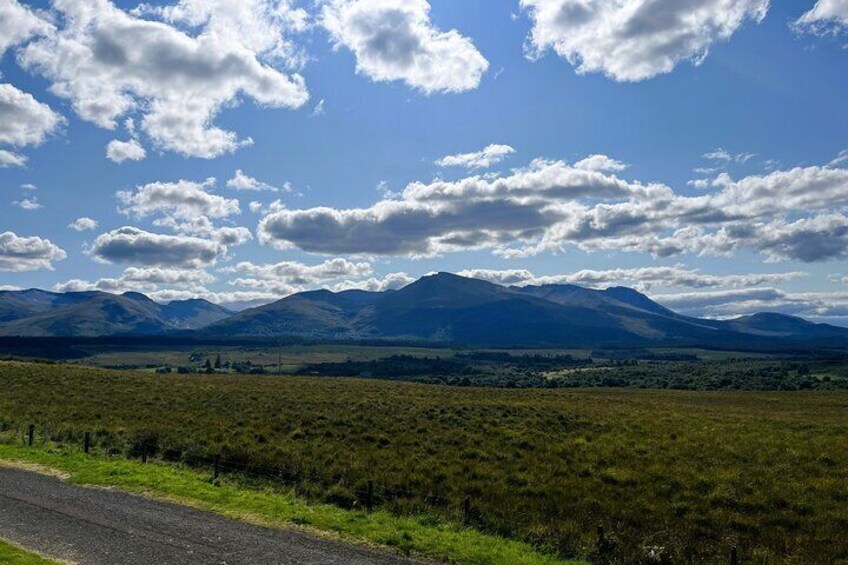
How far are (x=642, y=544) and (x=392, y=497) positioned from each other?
9.40 metres

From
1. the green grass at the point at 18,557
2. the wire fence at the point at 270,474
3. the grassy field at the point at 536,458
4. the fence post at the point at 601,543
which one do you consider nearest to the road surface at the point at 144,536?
the green grass at the point at 18,557

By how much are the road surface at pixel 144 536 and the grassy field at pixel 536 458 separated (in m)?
4.87

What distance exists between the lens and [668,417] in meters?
45.2

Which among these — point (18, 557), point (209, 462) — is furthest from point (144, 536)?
point (209, 462)

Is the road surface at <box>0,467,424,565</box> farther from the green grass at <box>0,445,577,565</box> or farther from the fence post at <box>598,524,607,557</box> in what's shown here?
the fence post at <box>598,524,607,557</box>

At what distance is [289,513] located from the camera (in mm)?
19203

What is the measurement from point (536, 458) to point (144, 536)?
64.0ft

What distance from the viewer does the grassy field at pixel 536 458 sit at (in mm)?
19422

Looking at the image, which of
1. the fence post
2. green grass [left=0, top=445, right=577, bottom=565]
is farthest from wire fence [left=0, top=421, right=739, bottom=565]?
green grass [left=0, top=445, right=577, bottom=565]

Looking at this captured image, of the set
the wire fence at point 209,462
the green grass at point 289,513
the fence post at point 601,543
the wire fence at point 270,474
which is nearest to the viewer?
the green grass at point 289,513

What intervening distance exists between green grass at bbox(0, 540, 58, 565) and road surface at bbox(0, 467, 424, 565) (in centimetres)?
65

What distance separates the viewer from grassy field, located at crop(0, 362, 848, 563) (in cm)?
1942

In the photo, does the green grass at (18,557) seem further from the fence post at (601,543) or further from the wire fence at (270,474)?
the fence post at (601,543)

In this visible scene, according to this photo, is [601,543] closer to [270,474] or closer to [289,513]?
[289,513]
